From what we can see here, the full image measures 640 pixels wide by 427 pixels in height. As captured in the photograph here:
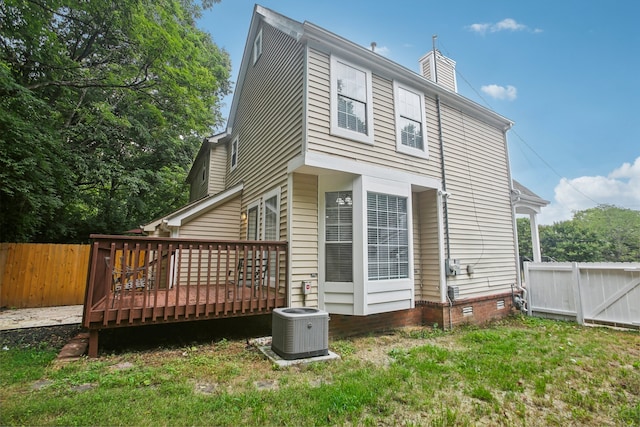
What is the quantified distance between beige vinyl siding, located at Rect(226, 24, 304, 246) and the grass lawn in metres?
2.66

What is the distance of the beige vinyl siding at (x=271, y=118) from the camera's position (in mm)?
5766

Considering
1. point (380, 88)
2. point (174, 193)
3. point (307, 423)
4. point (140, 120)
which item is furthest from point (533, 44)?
point (174, 193)

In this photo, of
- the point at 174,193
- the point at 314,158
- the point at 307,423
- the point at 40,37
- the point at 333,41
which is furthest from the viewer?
the point at 174,193

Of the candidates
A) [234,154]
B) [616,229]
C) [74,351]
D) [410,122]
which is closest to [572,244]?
[616,229]

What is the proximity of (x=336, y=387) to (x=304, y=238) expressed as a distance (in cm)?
276

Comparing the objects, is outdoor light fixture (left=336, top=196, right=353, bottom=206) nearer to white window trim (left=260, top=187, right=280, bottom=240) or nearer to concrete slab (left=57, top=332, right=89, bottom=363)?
white window trim (left=260, top=187, right=280, bottom=240)

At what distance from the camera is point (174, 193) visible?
55.7ft

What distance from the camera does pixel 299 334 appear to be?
407 centimetres

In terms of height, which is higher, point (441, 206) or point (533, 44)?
point (533, 44)

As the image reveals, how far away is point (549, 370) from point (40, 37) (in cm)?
1342

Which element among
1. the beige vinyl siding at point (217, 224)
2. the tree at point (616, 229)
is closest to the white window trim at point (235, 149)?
the beige vinyl siding at point (217, 224)

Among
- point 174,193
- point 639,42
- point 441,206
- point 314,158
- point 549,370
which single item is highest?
point 639,42

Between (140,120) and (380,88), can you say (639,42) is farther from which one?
(140,120)

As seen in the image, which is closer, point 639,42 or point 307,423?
point 307,423
